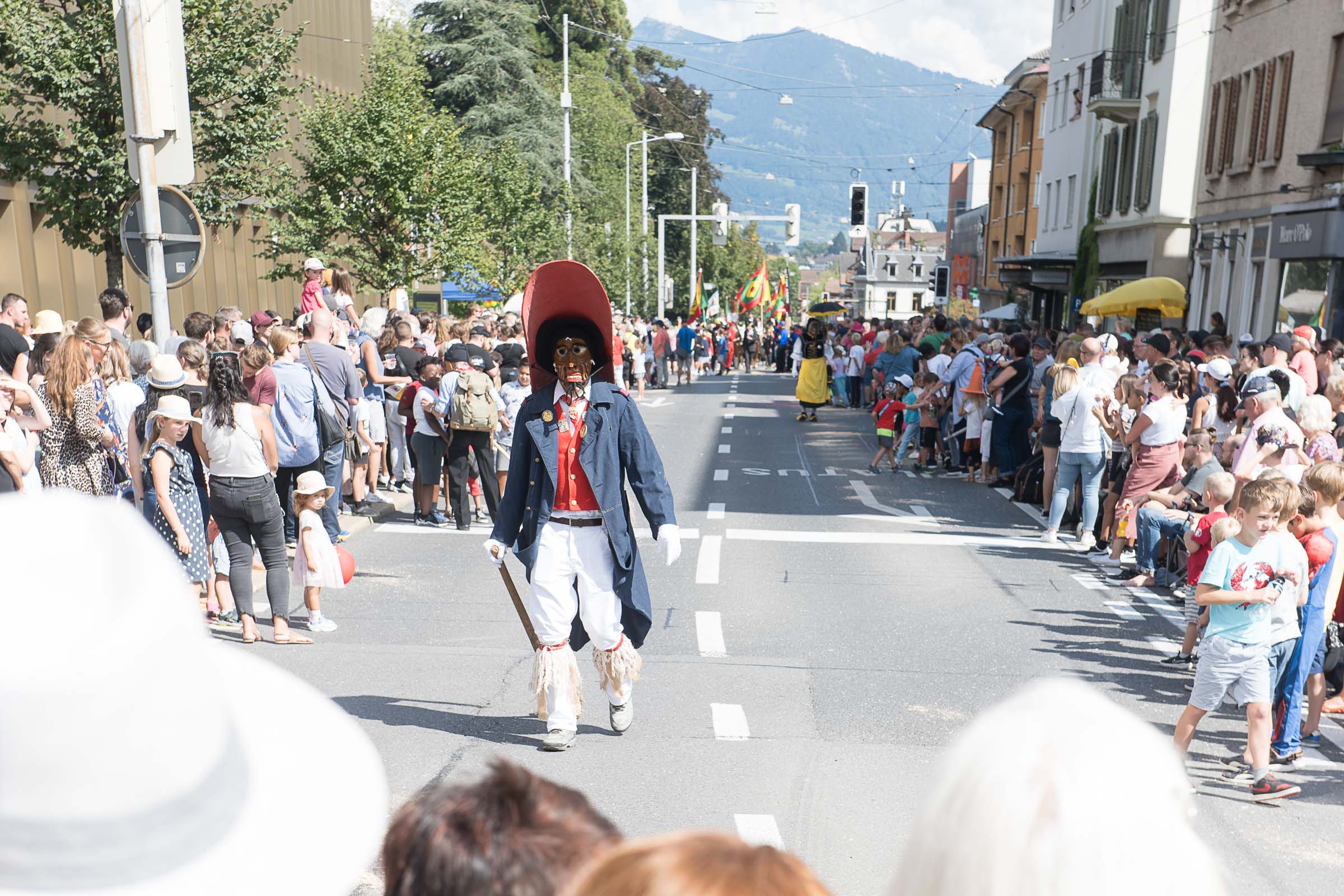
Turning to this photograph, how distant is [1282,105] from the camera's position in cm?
2056

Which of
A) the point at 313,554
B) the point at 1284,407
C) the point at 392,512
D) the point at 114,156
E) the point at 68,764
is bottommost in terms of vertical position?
the point at 392,512

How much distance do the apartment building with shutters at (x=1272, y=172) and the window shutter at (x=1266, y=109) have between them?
3 centimetres

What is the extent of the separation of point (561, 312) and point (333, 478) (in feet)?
17.0

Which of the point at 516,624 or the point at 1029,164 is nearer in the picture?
the point at 516,624

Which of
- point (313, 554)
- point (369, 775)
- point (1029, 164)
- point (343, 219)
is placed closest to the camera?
point (369, 775)

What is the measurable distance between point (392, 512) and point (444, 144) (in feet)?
32.9

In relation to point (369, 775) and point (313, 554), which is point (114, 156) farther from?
point (369, 775)

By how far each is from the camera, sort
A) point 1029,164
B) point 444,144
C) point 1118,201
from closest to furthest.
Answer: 1. point 444,144
2. point 1118,201
3. point 1029,164

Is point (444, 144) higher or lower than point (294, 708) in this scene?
higher

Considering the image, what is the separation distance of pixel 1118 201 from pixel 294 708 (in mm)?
31566

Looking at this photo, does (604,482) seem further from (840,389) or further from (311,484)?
(840,389)

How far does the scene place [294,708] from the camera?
185 cm

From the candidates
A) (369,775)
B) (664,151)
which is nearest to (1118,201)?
(369,775)

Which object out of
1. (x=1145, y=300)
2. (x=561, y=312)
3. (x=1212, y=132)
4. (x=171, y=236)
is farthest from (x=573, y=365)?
(x=1212, y=132)
